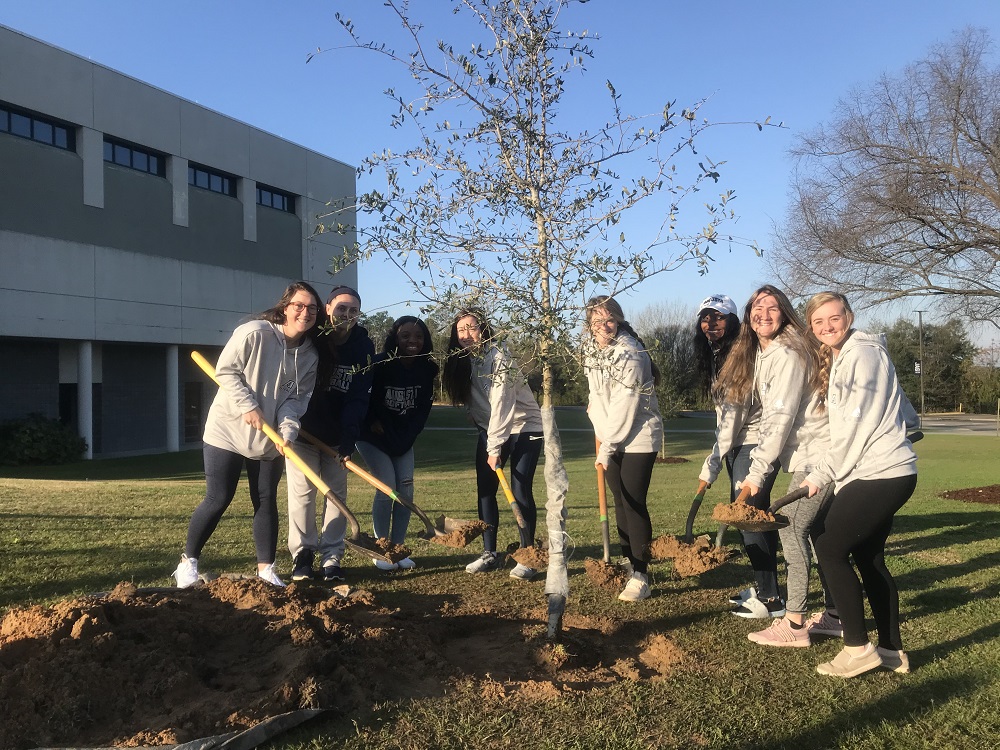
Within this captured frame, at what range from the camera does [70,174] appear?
23359 mm

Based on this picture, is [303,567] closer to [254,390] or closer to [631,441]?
[254,390]

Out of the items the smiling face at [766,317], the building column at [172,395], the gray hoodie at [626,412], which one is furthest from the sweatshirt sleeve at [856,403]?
the building column at [172,395]

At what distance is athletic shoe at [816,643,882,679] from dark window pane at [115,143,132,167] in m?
26.8

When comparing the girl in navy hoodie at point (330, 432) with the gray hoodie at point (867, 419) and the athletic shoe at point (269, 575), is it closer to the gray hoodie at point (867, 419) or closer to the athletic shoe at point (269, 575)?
the athletic shoe at point (269, 575)

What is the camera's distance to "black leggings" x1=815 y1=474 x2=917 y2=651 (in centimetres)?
378

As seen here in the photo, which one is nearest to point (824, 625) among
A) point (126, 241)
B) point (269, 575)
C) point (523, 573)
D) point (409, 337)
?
point (523, 573)

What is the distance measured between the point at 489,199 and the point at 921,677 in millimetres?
3230

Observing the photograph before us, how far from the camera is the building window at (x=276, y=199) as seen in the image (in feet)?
101

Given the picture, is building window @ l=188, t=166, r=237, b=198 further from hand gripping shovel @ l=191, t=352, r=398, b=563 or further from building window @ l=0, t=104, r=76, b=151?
hand gripping shovel @ l=191, t=352, r=398, b=563

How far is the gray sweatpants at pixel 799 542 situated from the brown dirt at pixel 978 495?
8260 millimetres

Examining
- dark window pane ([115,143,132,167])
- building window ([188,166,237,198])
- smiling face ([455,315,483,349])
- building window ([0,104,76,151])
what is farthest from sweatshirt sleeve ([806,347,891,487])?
building window ([188,166,237,198])

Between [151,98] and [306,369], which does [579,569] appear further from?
[151,98]

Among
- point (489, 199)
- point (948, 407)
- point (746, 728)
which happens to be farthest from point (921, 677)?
point (948, 407)

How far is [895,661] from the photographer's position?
394 cm
